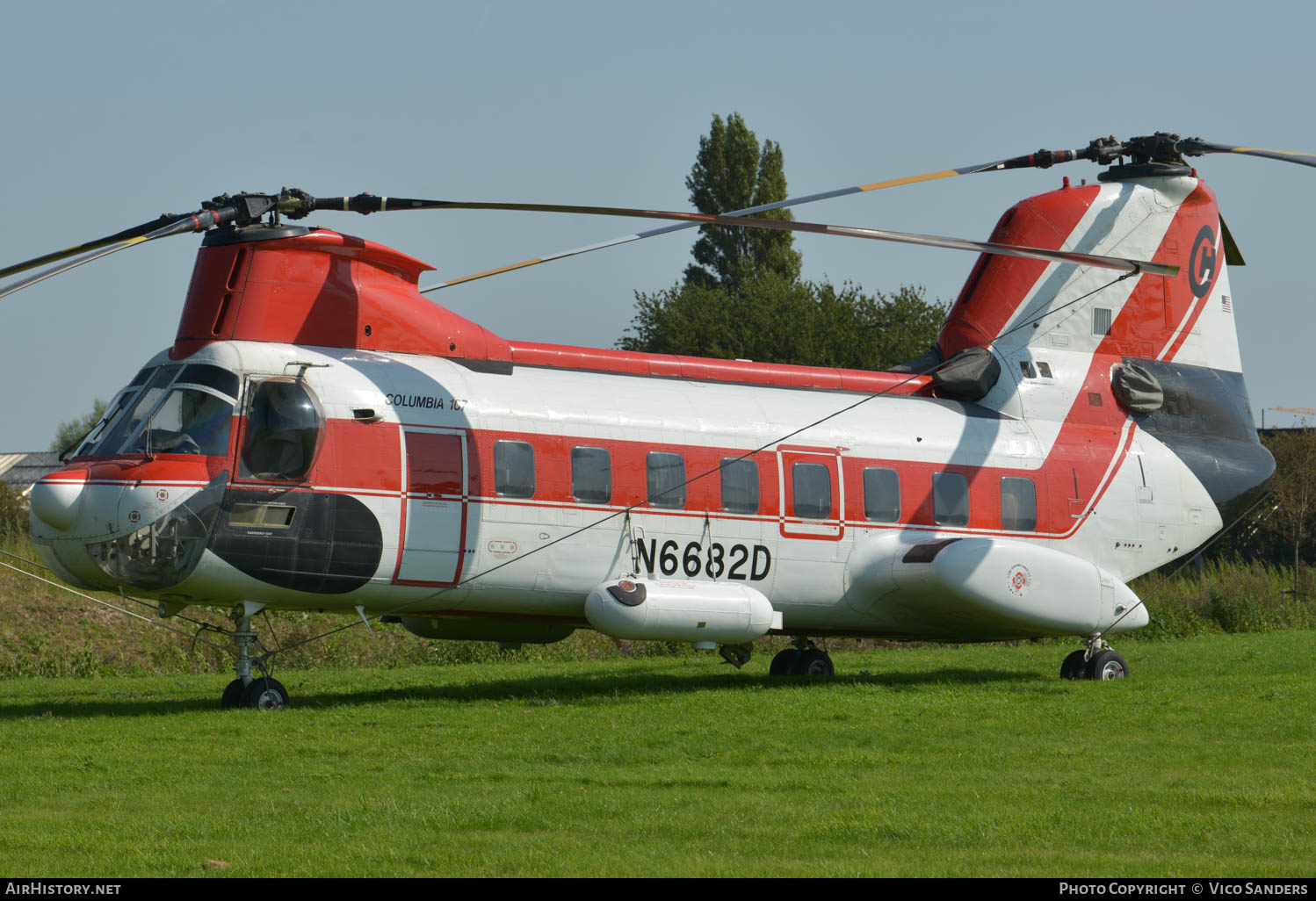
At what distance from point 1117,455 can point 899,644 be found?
1027cm

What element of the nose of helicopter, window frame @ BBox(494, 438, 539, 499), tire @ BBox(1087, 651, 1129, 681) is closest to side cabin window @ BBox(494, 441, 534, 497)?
window frame @ BBox(494, 438, 539, 499)

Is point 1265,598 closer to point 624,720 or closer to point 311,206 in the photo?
point 624,720

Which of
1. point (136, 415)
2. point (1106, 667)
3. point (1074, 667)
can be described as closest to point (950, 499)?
point (1074, 667)

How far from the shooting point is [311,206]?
663 inches

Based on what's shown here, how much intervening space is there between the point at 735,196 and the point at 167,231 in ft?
204

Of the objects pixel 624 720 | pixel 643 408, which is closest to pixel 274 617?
pixel 643 408

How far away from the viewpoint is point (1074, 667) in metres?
19.8

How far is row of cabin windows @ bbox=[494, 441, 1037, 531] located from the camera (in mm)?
17031

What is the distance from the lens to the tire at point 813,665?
20.9 metres

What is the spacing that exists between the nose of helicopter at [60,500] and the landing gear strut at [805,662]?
9.77m

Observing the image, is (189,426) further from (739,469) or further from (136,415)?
(739,469)

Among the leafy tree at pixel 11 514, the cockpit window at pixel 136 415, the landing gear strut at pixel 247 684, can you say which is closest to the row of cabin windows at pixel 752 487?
the landing gear strut at pixel 247 684

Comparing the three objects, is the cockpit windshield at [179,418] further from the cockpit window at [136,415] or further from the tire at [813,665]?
the tire at [813,665]

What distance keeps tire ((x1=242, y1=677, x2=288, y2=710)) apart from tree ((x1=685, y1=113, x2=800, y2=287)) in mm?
58982
